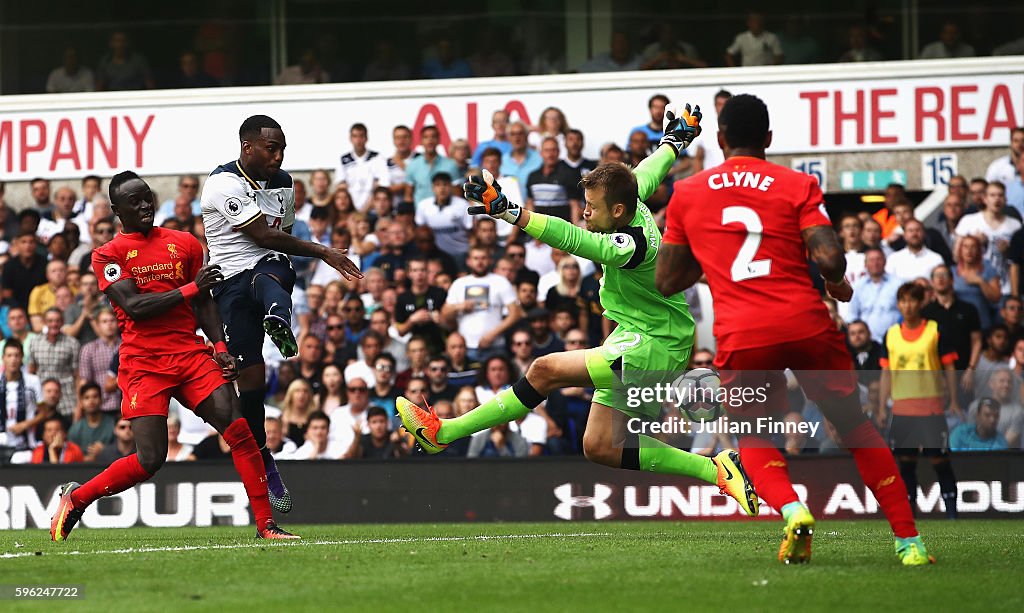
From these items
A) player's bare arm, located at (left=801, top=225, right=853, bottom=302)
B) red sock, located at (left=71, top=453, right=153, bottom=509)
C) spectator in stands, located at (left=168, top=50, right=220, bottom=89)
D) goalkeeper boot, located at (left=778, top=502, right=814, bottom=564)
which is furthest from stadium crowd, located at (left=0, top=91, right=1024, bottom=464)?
player's bare arm, located at (left=801, top=225, right=853, bottom=302)

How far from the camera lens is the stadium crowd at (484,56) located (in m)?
17.1

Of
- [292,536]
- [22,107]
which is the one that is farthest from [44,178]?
[292,536]

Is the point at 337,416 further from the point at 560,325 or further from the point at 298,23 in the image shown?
the point at 298,23

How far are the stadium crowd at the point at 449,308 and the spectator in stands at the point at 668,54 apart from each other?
3.79 feet

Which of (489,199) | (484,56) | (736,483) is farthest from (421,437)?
(484,56)

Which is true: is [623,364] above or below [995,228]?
below

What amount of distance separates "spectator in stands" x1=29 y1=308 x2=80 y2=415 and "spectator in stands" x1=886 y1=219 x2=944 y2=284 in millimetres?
8123

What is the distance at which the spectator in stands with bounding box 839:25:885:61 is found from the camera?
55.9 ft

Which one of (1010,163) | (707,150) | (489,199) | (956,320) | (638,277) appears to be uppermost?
(707,150)

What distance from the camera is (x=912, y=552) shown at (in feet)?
22.2

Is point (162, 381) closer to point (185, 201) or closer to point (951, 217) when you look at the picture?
point (185, 201)

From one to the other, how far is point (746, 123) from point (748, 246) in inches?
22.2

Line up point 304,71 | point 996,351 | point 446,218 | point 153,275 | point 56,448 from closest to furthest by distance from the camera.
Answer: point 153,275, point 996,351, point 56,448, point 446,218, point 304,71

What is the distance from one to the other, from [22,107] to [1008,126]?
452 inches
